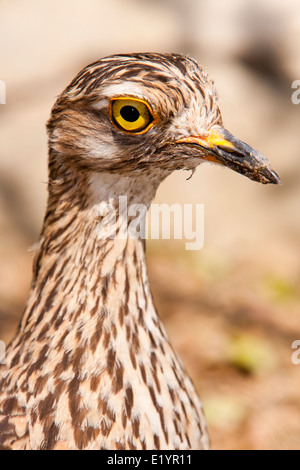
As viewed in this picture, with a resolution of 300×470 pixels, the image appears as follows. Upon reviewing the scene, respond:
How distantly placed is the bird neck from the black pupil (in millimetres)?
234

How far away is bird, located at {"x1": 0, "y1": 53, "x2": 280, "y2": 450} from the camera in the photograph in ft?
8.63

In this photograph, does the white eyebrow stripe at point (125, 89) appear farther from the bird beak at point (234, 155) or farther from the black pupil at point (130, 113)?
the bird beak at point (234, 155)

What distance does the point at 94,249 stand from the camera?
2.78 meters

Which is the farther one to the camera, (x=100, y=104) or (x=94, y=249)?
(x=94, y=249)

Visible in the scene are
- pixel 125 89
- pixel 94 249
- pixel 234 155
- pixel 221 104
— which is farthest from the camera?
pixel 221 104

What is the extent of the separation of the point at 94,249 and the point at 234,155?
65 centimetres

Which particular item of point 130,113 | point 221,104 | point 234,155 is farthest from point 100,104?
point 221,104

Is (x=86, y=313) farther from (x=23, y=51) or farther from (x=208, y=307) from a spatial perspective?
(x=23, y=51)

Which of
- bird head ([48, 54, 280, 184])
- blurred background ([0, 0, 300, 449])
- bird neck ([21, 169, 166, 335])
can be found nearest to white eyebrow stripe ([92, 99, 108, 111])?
bird head ([48, 54, 280, 184])

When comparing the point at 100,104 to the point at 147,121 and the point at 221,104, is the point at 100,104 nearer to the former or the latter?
the point at 147,121

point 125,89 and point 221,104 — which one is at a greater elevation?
point 221,104
